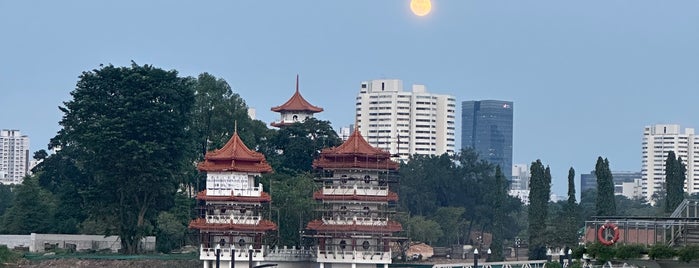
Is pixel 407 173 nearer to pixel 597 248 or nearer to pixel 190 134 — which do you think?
pixel 190 134

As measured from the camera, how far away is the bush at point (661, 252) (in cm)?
5488

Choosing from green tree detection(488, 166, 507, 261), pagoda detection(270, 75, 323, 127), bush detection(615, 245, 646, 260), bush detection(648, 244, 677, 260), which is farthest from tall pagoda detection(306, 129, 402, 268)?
bush detection(648, 244, 677, 260)

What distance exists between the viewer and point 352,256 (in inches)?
4171

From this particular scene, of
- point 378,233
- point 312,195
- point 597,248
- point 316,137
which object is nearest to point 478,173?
point 316,137

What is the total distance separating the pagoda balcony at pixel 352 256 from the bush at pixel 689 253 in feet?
173

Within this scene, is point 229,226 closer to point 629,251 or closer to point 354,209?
point 354,209

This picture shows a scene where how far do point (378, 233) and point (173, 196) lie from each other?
18.6 metres

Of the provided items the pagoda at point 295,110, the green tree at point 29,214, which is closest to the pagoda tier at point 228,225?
the green tree at point 29,214

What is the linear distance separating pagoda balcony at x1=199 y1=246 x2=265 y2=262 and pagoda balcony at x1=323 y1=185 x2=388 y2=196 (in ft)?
22.1

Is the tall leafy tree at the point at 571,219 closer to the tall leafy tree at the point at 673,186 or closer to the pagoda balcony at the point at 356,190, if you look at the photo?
the tall leafy tree at the point at 673,186

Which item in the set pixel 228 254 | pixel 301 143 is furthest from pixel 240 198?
pixel 301 143

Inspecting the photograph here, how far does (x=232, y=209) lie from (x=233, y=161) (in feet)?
10.8

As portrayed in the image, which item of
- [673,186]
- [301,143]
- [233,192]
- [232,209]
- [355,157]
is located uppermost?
[301,143]

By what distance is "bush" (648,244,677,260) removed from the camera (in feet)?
180
